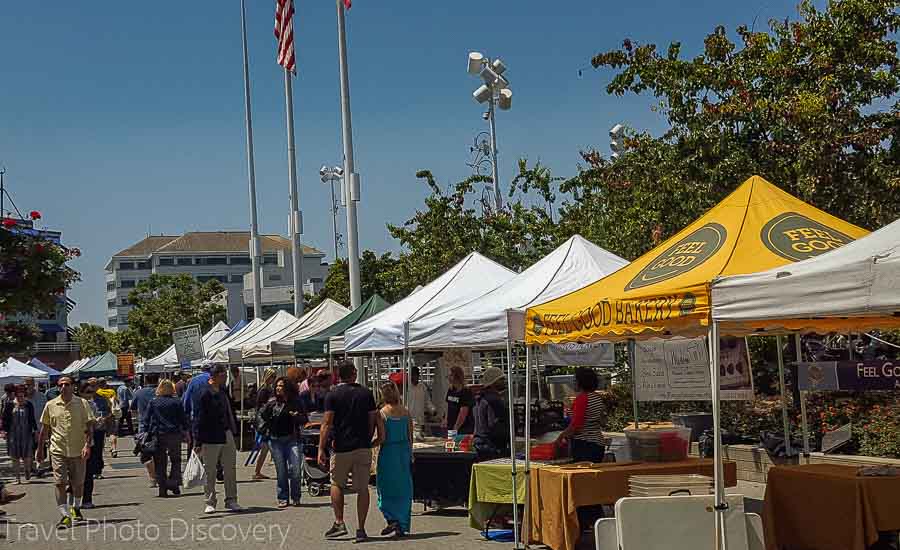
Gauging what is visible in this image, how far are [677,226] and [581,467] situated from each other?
36.3 ft

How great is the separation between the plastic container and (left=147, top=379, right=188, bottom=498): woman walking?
30.0 ft

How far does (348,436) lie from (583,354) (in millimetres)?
9704

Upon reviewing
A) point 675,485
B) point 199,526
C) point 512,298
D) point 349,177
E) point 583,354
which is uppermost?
point 349,177

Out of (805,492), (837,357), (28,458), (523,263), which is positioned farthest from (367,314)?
(523,263)

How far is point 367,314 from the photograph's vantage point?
22125 millimetres

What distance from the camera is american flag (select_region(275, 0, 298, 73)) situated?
31281mm

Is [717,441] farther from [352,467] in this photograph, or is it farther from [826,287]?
[352,467]

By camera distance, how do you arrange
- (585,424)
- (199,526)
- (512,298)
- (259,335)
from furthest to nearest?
(259,335) → (512,298) → (199,526) → (585,424)

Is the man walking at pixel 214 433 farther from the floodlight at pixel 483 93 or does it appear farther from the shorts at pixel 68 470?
the floodlight at pixel 483 93

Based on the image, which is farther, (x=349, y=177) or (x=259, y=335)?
(x=259, y=335)

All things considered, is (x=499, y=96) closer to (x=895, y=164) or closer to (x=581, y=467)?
(x=895, y=164)

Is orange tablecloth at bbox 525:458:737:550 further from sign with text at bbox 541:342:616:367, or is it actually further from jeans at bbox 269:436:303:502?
sign with text at bbox 541:342:616:367

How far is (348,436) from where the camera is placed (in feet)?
40.3

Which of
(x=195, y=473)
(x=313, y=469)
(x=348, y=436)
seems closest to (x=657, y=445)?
(x=348, y=436)
